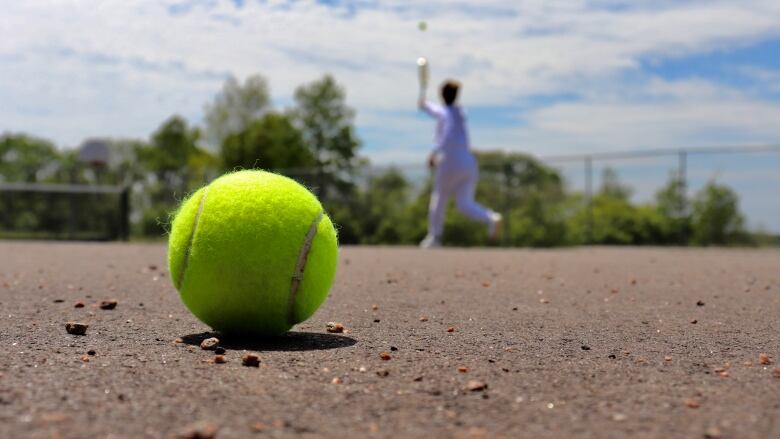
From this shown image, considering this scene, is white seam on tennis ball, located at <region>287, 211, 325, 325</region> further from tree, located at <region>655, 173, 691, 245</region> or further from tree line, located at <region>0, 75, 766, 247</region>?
tree, located at <region>655, 173, 691, 245</region>

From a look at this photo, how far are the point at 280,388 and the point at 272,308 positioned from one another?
3.37 feet

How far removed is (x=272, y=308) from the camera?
12.6ft

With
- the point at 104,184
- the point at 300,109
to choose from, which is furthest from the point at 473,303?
the point at 300,109

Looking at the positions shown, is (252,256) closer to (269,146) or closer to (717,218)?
(717,218)

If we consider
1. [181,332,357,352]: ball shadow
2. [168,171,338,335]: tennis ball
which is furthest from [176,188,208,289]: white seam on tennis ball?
[181,332,357,352]: ball shadow

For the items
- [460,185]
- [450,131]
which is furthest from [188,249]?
[460,185]

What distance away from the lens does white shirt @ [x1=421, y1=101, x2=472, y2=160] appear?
13.0 meters

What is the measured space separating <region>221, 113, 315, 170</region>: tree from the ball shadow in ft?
145

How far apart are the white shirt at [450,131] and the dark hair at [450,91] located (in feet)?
0.38

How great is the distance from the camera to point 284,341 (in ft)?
13.0

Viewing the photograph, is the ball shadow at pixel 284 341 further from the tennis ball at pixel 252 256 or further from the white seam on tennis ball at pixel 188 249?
the white seam on tennis ball at pixel 188 249

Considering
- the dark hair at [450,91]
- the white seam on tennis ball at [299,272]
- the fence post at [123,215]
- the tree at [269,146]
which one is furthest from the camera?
the tree at [269,146]

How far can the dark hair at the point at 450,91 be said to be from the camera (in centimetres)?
1294

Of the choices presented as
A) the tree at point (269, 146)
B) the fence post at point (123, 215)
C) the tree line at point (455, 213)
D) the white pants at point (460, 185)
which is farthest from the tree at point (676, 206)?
the tree at point (269, 146)
